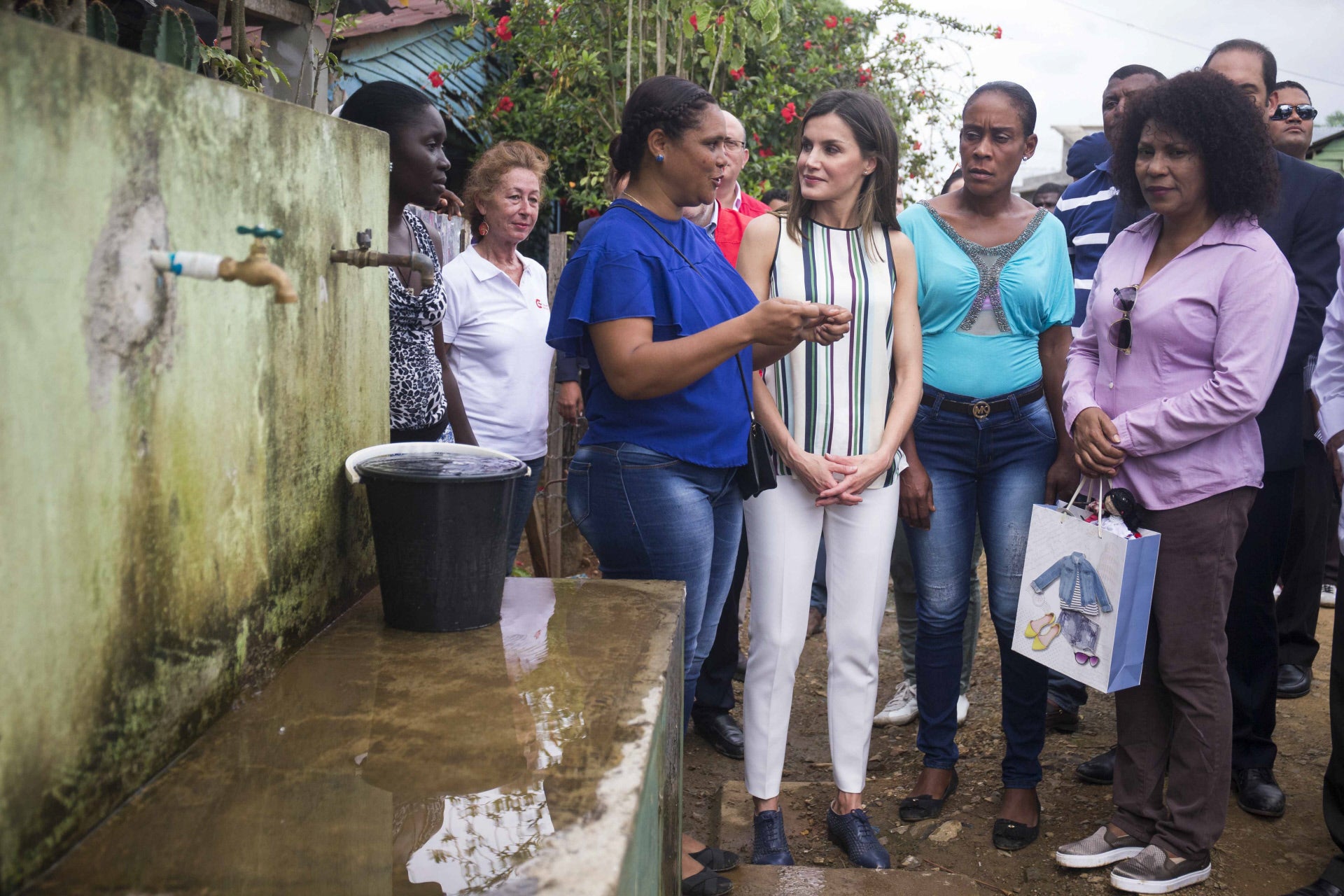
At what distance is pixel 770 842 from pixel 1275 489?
1869 millimetres

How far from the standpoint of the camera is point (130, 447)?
1.52 meters

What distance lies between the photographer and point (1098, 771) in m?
3.59

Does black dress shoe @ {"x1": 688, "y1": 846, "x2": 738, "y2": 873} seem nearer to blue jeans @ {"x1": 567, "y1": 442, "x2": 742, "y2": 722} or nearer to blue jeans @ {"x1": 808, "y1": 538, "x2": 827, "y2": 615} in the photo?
blue jeans @ {"x1": 567, "y1": 442, "x2": 742, "y2": 722}

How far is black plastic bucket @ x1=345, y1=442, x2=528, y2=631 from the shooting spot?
2096 mm

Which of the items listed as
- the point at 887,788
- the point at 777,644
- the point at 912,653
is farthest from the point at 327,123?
the point at 912,653

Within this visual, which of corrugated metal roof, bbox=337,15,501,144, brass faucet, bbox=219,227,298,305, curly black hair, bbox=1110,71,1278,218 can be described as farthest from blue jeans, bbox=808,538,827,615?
brass faucet, bbox=219,227,298,305

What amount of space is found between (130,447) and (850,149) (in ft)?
6.96

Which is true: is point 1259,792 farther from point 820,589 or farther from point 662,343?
point 662,343

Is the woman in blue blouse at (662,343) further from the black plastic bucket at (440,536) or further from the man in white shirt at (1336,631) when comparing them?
the man in white shirt at (1336,631)

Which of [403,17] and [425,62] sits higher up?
[403,17]

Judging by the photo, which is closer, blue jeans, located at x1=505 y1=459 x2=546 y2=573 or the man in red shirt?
blue jeans, located at x1=505 y1=459 x2=546 y2=573

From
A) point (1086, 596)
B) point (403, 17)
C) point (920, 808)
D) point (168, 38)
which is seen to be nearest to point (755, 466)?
point (1086, 596)

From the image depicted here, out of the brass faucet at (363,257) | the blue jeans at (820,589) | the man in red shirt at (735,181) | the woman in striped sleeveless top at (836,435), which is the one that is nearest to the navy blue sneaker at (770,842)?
Result: the woman in striped sleeveless top at (836,435)

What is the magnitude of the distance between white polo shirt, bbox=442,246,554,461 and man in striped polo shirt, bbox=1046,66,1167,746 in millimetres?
2003
